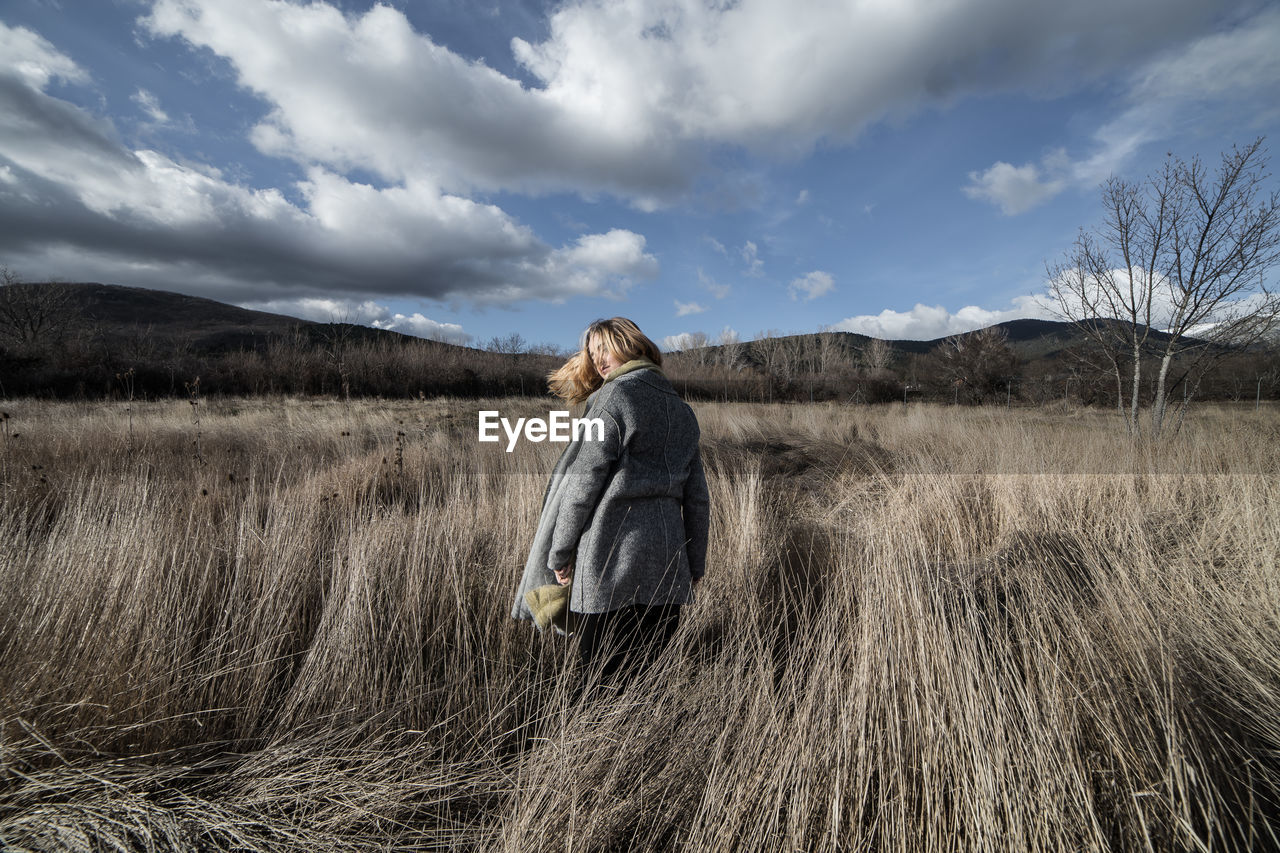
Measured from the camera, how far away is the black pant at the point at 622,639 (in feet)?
6.63

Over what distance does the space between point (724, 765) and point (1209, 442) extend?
1042 cm

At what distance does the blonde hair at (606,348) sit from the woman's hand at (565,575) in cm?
78

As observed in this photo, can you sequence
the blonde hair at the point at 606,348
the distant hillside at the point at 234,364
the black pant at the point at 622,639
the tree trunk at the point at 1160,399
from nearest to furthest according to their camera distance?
the black pant at the point at 622,639 → the blonde hair at the point at 606,348 → the tree trunk at the point at 1160,399 → the distant hillside at the point at 234,364

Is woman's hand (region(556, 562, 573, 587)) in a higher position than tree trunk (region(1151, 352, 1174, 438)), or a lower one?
lower

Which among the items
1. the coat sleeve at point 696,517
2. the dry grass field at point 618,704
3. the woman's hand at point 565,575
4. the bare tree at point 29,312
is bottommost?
the dry grass field at point 618,704

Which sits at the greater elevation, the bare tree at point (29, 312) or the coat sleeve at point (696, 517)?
the bare tree at point (29, 312)

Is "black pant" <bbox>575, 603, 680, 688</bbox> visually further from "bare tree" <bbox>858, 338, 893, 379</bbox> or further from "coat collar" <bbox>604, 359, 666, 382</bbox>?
"bare tree" <bbox>858, 338, 893, 379</bbox>

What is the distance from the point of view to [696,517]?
88.1 inches

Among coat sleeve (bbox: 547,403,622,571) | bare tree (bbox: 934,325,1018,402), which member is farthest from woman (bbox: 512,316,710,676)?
bare tree (bbox: 934,325,1018,402)

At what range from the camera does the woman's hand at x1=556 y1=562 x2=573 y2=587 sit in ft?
6.63

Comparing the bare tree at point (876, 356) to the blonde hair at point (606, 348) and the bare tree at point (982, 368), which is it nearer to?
the bare tree at point (982, 368)

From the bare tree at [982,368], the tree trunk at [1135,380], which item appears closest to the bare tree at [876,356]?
the bare tree at [982,368]

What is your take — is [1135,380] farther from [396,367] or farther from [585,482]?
[396,367]

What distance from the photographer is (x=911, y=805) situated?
1405 mm
